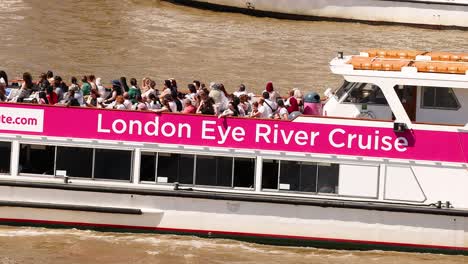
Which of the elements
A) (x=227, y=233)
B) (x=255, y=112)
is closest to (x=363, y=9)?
(x=255, y=112)

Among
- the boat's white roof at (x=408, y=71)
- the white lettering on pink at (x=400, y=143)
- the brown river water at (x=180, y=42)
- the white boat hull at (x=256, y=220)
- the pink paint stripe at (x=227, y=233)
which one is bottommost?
the pink paint stripe at (x=227, y=233)

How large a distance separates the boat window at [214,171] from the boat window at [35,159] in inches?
97.0

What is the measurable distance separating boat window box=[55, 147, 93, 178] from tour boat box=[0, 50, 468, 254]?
0.02 metres

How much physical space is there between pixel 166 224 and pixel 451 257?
14.9ft

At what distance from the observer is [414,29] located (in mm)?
43812

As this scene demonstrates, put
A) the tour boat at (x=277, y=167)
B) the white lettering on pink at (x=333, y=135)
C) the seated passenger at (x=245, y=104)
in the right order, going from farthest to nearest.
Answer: the seated passenger at (x=245, y=104) → the white lettering on pink at (x=333, y=135) → the tour boat at (x=277, y=167)

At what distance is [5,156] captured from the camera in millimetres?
23688

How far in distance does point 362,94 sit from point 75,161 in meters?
4.75

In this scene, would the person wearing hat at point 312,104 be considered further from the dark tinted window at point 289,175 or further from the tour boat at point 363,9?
the tour boat at point 363,9

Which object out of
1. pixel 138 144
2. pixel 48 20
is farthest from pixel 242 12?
pixel 138 144

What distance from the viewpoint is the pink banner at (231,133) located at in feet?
74.9

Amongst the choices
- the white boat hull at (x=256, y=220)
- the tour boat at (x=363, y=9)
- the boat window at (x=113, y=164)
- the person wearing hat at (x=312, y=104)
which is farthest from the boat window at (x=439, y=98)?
the tour boat at (x=363, y=9)

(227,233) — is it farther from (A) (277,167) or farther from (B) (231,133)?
(B) (231,133)

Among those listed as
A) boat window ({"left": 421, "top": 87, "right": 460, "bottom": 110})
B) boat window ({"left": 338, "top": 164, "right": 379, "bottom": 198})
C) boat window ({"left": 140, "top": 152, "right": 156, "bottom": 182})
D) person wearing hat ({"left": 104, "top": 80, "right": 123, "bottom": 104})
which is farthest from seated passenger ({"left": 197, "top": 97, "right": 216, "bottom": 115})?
boat window ({"left": 421, "top": 87, "right": 460, "bottom": 110})
